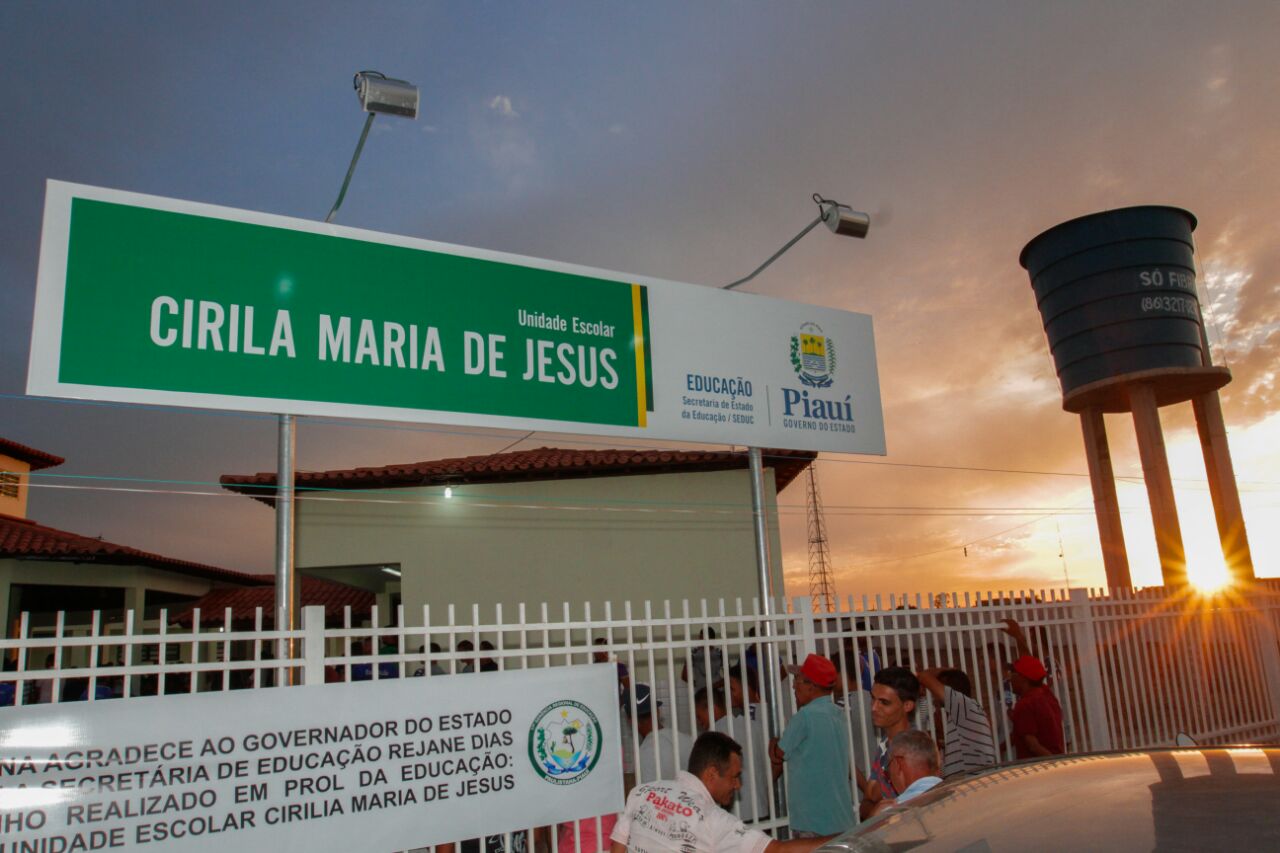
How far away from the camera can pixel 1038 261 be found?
22609mm

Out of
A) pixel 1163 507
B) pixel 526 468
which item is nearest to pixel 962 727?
pixel 526 468

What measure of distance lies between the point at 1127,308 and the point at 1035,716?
1683cm

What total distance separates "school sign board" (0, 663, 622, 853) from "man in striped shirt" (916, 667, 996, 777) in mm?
2262

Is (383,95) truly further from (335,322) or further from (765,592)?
(765,592)

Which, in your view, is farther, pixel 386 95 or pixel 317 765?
pixel 386 95

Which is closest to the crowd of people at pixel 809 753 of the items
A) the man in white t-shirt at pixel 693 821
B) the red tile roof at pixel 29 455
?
the man in white t-shirt at pixel 693 821

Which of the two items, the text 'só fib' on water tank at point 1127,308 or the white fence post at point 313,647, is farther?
the text 'só fib' on water tank at point 1127,308

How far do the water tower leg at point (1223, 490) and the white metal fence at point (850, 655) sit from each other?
917cm

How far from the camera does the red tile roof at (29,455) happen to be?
2926 cm

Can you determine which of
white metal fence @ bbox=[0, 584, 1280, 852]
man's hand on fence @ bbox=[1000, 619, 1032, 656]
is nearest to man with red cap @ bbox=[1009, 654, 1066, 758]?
white metal fence @ bbox=[0, 584, 1280, 852]

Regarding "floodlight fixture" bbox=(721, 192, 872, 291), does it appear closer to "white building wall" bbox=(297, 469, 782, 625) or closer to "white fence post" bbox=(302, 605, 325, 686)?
"white fence post" bbox=(302, 605, 325, 686)

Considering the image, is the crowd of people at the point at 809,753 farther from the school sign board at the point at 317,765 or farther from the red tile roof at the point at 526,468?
the red tile roof at the point at 526,468

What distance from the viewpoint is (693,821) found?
3.78 metres

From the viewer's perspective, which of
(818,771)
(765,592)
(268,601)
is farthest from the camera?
(268,601)
